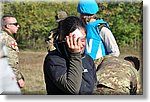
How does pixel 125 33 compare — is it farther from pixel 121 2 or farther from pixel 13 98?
pixel 13 98

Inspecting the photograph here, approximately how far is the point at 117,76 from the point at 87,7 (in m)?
0.62

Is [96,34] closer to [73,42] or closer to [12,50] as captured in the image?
[12,50]

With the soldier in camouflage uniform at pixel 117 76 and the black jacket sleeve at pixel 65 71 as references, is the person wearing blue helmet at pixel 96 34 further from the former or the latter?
the black jacket sleeve at pixel 65 71

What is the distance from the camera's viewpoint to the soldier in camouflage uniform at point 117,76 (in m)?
2.87

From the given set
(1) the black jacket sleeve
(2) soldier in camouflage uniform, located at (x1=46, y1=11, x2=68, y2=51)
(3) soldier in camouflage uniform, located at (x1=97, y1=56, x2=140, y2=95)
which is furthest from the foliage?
(1) the black jacket sleeve

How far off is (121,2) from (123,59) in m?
0.47

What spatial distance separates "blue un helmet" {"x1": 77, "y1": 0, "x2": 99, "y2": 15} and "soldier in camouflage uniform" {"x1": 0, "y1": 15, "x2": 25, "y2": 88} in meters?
0.55

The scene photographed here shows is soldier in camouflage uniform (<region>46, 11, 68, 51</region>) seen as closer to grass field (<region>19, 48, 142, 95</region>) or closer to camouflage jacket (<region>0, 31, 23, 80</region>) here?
grass field (<region>19, 48, 142, 95</region>)

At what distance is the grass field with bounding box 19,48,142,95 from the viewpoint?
122 inches

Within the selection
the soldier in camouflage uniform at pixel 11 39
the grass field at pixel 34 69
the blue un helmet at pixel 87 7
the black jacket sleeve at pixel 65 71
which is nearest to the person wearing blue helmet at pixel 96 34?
the blue un helmet at pixel 87 7

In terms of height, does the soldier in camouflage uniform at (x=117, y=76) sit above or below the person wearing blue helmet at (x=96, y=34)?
below

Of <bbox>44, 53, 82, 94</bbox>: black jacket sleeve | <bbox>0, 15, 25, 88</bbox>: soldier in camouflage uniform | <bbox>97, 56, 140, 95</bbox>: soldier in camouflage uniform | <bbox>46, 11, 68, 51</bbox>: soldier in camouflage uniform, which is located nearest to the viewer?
<bbox>44, 53, 82, 94</bbox>: black jacket sleeve

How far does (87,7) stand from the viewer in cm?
310

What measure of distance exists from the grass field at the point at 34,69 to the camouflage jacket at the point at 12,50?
0.04 meters
